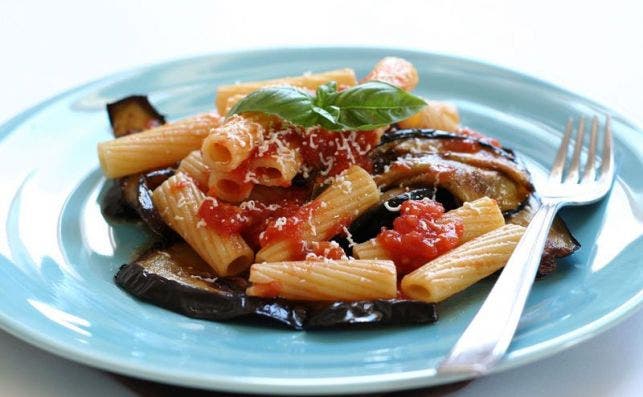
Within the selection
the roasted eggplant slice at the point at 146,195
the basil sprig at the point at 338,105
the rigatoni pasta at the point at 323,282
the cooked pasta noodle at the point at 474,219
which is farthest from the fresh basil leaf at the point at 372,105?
the roasted eggplant slice at the point at 146,195

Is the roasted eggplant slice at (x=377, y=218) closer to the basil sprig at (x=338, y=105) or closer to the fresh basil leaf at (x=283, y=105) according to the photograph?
the basil sprig at (x=338, y=105)

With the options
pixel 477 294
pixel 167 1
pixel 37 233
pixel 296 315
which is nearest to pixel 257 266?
pixel 296 315

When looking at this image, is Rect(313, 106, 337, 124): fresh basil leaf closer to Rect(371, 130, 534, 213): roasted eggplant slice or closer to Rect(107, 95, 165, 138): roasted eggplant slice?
Rect(371, 130, 534, 213): roasted eggplant slice

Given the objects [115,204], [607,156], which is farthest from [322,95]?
[607,156]

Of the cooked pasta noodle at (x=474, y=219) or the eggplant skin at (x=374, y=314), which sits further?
the cooked pasta noodle at (x=474, y=219)

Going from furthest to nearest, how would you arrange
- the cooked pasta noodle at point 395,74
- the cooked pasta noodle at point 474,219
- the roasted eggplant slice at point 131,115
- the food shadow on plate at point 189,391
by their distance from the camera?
the roasted eggplant slice at point 131,115 < the cooked pasta noodle at point 395,74 < the cooked pasta noodle at point 474,219 < the food shadow on plate at point 189,391

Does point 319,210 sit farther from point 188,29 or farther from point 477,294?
point 188,29

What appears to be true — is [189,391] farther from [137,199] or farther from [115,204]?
[115,204]

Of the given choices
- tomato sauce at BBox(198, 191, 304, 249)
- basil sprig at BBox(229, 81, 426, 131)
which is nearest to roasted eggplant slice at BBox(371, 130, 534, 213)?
basil sprig at BBox(229, 81, 426, 131)
